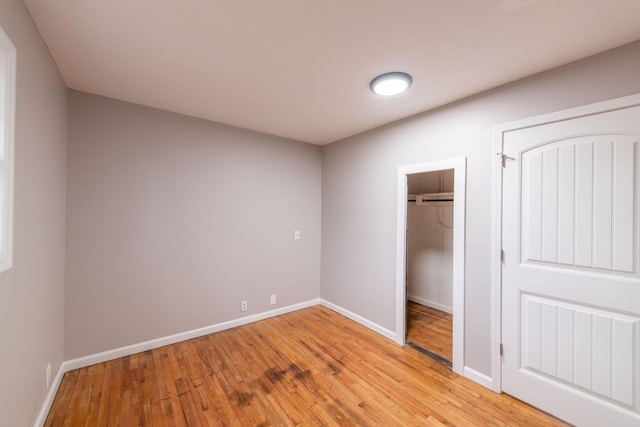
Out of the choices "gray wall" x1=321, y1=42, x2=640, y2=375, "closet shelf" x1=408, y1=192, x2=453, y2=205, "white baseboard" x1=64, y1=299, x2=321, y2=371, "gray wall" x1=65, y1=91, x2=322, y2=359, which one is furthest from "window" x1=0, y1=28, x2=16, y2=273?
"closet shelf" x1=408, y1=192, x2=453, y2=205

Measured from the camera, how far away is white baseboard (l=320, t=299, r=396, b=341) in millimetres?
2891

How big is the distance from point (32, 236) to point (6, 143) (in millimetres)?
633

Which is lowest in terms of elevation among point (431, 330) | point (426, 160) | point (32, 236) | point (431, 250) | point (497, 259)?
point (431, 330)

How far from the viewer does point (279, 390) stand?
6.60 ft

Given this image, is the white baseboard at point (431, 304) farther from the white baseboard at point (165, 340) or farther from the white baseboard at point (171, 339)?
the white baseboard at point (165, 340)

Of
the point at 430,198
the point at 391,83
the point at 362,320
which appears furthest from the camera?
the point at 430,198

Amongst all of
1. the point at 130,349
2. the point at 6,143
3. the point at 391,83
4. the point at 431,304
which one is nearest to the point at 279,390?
the point at 130,349

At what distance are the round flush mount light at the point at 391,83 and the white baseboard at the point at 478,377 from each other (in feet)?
8.17

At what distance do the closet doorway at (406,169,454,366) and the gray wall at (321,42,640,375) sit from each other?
0.67 meters

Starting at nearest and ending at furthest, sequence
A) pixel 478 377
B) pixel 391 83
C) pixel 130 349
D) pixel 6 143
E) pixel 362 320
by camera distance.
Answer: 1. pixel 6 143
2. pixel 391 83
3. pixel 478 377
4. pixel 130 349
5. pixel 362 320

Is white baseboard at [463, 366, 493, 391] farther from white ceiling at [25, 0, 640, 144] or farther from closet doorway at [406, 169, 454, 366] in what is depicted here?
white ceiling at [25, 0, 640, 144]

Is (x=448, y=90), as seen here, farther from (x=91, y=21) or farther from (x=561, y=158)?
(x=91, y=21)

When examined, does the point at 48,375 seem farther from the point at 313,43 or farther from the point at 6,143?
the point at 313,43

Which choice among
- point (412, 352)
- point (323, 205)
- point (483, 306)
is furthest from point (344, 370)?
point (323, 205)
